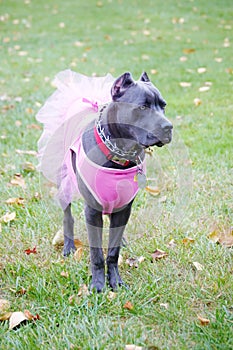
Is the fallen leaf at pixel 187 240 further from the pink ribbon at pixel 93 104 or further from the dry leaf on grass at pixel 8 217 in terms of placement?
the dry leaf on grass at pixel 8 217

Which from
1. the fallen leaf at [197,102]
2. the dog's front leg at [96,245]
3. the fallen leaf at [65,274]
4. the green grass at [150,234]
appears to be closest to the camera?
the green grass at [150,234]

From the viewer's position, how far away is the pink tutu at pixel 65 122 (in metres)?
2.62

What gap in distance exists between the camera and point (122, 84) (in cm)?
206

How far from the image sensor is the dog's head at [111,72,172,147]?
1.98 m

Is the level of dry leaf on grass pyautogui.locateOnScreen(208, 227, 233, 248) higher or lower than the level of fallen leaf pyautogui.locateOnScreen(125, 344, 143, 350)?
lower

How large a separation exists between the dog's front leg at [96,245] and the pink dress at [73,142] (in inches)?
2.7

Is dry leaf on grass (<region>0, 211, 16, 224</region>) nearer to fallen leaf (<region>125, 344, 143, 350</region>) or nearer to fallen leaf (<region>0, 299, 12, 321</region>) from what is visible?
fallen leaf (<region>0, 299, 12, 321</region>)

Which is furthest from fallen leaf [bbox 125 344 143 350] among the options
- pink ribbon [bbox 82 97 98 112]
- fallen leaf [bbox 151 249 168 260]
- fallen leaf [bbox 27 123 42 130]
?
fallen leaf [bbox 27 123 42 130]

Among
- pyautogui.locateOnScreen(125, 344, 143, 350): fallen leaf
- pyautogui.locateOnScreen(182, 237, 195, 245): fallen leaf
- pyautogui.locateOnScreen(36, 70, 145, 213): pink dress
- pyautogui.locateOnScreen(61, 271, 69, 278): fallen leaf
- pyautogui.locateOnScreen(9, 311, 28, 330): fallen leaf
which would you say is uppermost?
pyautogui.locateOnScreen(36, 70, 145, 213): pink dress

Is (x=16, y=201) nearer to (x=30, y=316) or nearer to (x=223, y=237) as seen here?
(x=30, y=316)

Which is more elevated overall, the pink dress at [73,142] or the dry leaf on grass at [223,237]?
the pink dress at [73,142]

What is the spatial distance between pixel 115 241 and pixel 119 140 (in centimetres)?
60

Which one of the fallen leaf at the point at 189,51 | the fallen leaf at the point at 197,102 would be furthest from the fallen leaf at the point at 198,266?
the fallen leaf at the point at 189,51

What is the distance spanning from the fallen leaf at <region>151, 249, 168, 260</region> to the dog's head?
3.00 ft
